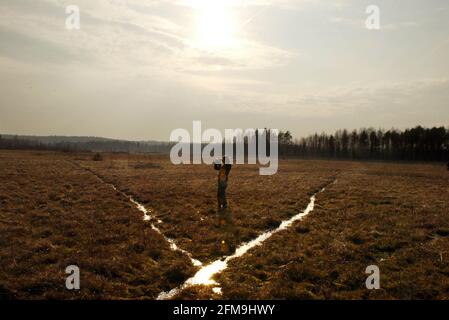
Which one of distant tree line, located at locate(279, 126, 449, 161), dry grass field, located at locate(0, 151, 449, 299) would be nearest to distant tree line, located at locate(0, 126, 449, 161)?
distant tree line, located at locate(279, 126, 449, 161)

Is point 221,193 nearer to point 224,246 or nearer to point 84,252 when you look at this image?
point 224,246

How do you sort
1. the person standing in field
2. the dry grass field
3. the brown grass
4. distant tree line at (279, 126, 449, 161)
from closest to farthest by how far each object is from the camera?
the brown grass → the dry grass field → the person standing in field → distant tree line at (279, 126, 449, 161)

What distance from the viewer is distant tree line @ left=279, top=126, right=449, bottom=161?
446ft

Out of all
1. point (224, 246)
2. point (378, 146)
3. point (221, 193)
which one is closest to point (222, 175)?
point (221, 193)

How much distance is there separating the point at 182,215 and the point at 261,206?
5924 mm

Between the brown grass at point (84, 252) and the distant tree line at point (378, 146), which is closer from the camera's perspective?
the brown grass at point (84, 252)

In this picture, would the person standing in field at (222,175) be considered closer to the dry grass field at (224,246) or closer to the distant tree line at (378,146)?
the dry grass field at (224,246)

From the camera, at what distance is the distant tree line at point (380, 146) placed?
13600cm

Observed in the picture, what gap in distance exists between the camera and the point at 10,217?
1842 cm

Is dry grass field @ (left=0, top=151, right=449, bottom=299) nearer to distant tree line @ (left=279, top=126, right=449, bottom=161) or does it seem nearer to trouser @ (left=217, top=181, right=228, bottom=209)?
trouser @ (left=217, top=181, right=228, bottom=209)

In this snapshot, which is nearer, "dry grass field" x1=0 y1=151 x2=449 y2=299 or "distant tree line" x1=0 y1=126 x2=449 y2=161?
"dry grass field" x1=0 y1=151 x2=449 y2=299

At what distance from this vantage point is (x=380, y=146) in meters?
162

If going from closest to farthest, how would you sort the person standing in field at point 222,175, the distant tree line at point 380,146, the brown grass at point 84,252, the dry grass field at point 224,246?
the brown grass at point 84,252
the dry grass field at point 224,246
the person standing in field at point 222,175
the distant tree line at point 380,146

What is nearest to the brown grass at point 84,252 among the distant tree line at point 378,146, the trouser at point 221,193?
the trouser at point 221,193
